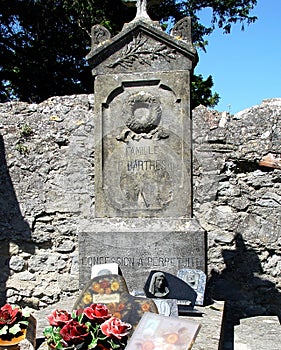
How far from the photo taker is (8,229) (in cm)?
632

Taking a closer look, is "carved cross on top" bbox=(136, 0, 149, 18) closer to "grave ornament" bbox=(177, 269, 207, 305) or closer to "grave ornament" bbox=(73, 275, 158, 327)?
"grave ornament" bbox=(177, 269, 207, 305)

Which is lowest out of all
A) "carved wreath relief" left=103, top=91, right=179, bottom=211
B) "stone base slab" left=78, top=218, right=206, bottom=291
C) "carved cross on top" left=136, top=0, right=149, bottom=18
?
"stone base slab" left=78, top=218, right=206, bottom=291

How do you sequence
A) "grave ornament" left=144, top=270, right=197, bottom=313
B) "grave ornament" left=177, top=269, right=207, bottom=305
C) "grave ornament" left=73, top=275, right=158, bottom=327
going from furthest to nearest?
"grave ornament" left=177, top=269, right=207, bottom=305 → "grave ornament" left=144, top=270, right=197, bottom=313 → "grave ornament" left=73, top=275, right=158, bottom=327

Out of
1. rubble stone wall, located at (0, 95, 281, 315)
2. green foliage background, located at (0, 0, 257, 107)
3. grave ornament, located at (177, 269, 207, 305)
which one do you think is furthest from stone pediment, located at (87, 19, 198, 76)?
green foliage background, located at (0, 0, 257, 107)

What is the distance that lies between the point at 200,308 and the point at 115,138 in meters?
1.67

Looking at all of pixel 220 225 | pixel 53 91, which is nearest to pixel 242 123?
pixel 220 225

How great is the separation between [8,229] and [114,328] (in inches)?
147

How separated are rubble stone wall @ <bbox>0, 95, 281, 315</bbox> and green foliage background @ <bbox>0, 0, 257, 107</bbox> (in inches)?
162

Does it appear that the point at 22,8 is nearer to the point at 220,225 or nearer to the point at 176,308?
the point at 220,225

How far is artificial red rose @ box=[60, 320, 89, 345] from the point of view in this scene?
2883 mm

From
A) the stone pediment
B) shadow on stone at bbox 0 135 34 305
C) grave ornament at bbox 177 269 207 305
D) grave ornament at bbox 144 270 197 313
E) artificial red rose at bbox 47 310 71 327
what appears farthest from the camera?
shadow on stone at bbox 0 135 34 305

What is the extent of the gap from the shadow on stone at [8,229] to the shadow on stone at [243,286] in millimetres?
2270

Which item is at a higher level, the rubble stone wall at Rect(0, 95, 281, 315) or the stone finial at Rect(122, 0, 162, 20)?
the stone finial at Rect(122, 0, 162, 20)

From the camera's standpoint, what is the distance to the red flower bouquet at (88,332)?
2887 millimetres
